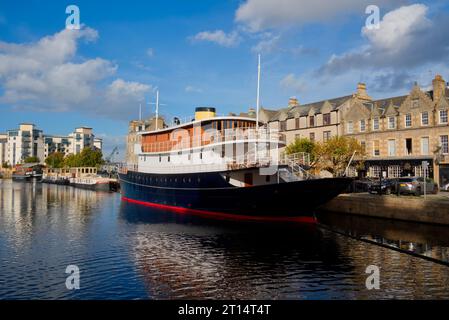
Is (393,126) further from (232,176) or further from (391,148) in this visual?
(232,176)

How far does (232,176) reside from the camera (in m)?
30.3

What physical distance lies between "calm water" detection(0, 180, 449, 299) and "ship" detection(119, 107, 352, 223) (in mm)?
1954

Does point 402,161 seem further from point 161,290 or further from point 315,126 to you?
point 161,290

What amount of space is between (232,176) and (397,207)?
13.8m

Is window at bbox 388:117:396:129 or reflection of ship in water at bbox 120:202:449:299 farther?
window at bbox 388:117:396:129

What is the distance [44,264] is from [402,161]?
45328mm

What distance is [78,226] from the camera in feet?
93.6

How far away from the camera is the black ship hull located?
2600 cm

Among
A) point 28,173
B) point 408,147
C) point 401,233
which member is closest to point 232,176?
point 401,233

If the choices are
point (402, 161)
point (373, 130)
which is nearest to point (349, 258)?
point (402, 161)

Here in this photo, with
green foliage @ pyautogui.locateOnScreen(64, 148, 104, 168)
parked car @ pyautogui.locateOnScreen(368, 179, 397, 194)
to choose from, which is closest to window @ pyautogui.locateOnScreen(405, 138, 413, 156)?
parked car @ pyautogui.locateOnScreen(368, 179, 397, 194)

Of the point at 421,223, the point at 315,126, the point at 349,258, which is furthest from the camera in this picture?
the point at 315,126

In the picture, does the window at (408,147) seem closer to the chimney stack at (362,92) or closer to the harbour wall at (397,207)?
the chimney stack at (362,92)

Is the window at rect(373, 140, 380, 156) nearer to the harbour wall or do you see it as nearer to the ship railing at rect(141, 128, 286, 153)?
the harbour wall
